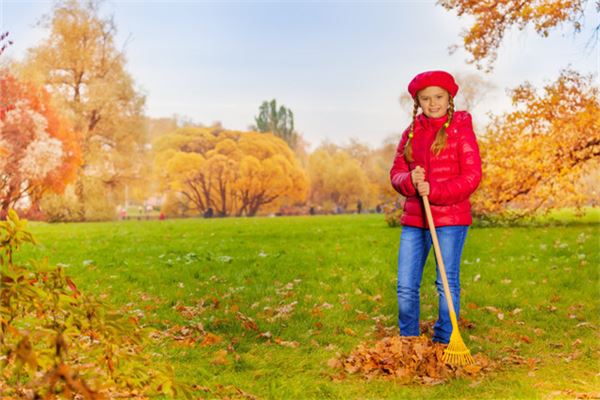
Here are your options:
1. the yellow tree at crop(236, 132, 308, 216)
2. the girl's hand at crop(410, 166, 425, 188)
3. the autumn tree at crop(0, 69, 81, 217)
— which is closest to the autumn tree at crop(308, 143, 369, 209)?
the yellow tree at crop(236, 132, 308, 216)

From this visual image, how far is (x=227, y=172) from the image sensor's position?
37531 mm

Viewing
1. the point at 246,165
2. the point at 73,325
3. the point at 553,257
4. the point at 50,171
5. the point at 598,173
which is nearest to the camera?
the point at 73,325

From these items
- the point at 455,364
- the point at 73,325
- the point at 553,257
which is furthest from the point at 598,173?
the point at 73,325

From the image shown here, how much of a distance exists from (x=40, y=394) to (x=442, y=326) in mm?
3407

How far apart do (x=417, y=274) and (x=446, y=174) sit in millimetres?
841

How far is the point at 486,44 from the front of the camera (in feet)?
43.1

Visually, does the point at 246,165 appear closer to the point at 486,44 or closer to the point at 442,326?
the point at 486,44

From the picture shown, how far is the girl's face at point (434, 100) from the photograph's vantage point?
16.0ft

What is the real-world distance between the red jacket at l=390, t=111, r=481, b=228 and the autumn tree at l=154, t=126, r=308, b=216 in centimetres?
3236

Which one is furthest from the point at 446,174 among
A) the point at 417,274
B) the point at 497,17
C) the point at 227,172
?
the point at 227,172

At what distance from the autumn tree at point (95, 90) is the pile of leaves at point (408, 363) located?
25.8m

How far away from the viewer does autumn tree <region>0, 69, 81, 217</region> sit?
75.9 feet

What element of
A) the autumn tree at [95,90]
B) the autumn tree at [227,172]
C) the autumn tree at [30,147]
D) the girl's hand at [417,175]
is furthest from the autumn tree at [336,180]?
the girl's hand at [417,175]

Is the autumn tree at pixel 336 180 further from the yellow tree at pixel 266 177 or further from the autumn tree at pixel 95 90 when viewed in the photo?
the autumn tree at pixel 95 90
